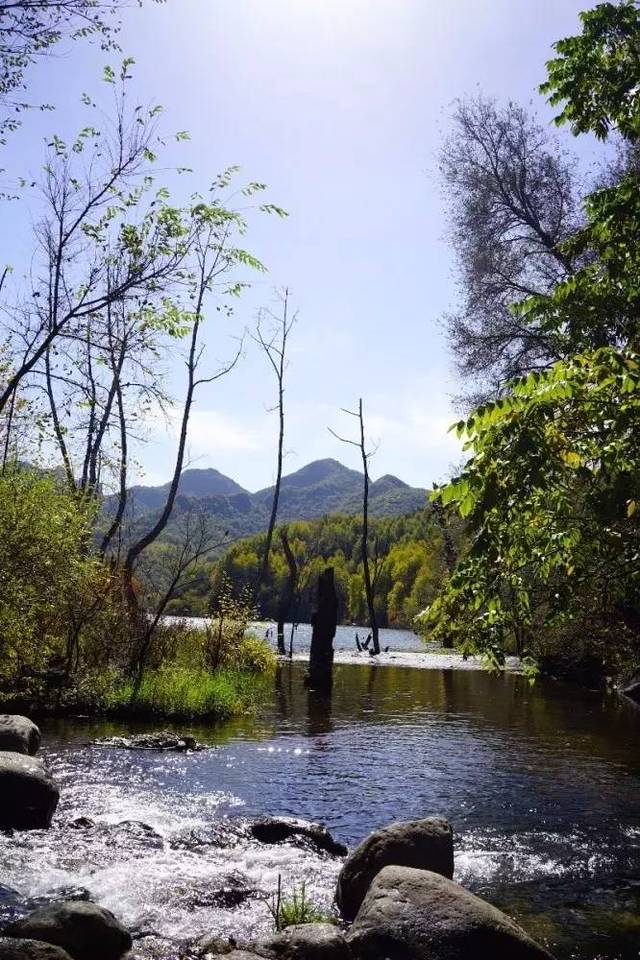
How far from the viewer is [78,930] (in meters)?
6.04

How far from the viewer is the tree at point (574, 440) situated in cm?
444

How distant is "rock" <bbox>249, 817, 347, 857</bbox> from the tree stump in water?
15.2 metres

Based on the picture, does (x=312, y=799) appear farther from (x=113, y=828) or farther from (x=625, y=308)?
(x=625, y=308)

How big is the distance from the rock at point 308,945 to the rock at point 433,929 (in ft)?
0.46

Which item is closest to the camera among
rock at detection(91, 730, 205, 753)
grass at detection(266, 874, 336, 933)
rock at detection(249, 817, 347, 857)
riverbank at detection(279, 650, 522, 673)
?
grass at detection(266, 874, 336, 933)

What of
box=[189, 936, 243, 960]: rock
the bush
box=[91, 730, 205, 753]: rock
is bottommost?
box=[91, 730, 205, 753]: rock

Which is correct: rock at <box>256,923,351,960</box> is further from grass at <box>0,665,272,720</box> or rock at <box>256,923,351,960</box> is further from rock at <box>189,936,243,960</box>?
grass at <box>0,665,272,720</box>

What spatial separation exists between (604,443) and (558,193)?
19.8m

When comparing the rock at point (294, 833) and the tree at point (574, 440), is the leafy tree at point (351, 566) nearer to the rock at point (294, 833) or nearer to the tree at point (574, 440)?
the rock at point (294, 833)

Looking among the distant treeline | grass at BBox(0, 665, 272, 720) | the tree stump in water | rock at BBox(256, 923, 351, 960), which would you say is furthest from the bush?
the distant treeline

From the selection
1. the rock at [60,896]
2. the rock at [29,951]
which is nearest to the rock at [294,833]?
the rock at [60,896]

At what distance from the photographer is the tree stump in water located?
978 inches

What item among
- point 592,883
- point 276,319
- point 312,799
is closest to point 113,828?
point 312,799

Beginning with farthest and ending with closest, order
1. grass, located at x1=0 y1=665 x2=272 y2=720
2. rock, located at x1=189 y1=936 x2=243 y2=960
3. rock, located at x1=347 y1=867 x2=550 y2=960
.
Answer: grass, located at x1=0 y1=665 x2=272 y2=720 < rock, located at x1=189 y1=936 x2=243 y2=960 < rock, located at x1=347 y1=867 x2=550 y2=960
